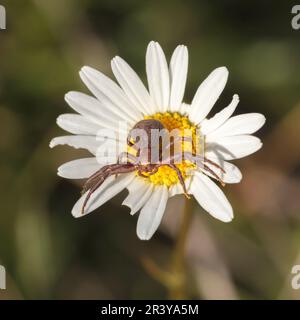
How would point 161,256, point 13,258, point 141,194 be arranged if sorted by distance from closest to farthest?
point 141,194 → point 13,258 → point 161,256

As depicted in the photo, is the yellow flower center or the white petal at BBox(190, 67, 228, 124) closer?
the white petal at BBox(190, 67, 228, 124)

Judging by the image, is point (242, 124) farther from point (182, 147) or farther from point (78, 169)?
point (78, 169)

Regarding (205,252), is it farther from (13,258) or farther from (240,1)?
(240,1)

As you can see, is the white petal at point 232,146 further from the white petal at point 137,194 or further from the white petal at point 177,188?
the white petal at point 137,194

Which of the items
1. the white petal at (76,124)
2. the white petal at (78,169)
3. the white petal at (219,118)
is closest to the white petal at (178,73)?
the white petal at (219,118)

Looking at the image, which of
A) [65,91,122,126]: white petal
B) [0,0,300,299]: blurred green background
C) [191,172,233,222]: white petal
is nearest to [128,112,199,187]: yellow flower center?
[191,172,233,222]: white petal

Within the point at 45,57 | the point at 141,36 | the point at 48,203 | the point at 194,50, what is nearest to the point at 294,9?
the point at 194,50

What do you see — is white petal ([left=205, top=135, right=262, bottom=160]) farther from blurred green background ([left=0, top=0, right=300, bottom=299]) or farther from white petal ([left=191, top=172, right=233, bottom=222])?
blurred green background ([left=0, top=0, right=300, bottom=299])

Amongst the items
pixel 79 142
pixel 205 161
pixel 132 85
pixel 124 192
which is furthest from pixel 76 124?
pixel 124 192

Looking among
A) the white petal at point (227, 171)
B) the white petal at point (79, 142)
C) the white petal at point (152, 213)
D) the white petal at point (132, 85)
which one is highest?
the white petal at point (132, 85)
